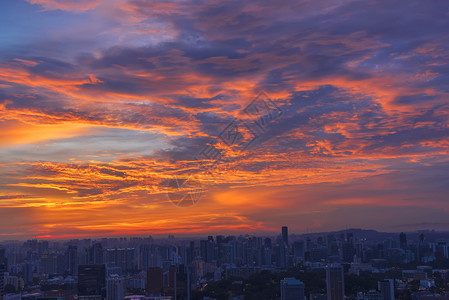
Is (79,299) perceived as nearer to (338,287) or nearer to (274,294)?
(274,294)

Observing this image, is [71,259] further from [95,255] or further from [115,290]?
[115,290]

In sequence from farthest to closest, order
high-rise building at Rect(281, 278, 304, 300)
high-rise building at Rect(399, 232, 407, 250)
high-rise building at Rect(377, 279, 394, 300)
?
high-rise building at Rect(399, 232, 407, 250) < high-rise building at Rect(281, 278, 304, 300) < high-rise building at Rect(377, 279, 394, 300)

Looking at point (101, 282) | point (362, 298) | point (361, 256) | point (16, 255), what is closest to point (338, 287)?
point (362, 298)

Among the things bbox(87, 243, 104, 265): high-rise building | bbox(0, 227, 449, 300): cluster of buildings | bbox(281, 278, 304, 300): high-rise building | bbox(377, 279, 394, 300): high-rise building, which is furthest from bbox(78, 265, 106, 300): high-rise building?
bbox(377, 279, 394, 300): high-rise building

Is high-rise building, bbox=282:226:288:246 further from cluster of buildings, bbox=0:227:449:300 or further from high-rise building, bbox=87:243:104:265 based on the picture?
high-rise building, bbox=87:243:104:265

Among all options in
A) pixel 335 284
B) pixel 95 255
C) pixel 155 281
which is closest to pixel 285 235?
pixel 95 255

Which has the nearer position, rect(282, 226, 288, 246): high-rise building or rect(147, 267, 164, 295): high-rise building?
rect(147, 267, 164, 295): high-rise building
